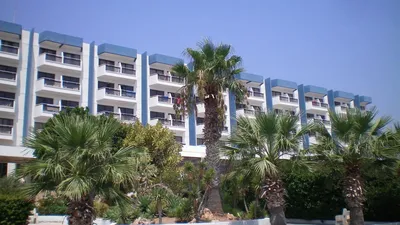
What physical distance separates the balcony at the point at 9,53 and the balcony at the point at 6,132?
22.9 ft

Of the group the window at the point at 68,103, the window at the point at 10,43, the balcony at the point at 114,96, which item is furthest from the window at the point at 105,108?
the window at the point at 10,43

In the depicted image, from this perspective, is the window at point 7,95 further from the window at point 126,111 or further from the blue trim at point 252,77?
the blue trim at point 252,77

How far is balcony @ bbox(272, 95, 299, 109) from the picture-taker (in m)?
60.6

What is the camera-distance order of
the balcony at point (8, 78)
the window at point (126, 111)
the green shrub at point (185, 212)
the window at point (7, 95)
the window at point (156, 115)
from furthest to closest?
the window at point (156, 115)
the window at point (126, 111)
the window at point (7, 95)
the balcony at point (8, 78)
the green shrub at point (185, 212)

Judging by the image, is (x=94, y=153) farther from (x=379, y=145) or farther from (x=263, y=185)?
(x=379, y=145)

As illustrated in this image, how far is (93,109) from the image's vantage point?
150ft

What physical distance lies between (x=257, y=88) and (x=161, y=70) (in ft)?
54.1

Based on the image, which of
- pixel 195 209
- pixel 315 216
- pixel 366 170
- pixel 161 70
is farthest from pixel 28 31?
pixel 366 170

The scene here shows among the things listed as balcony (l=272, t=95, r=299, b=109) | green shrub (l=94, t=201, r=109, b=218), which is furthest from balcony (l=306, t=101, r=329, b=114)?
green shrub (l=94, t=201, r=109, b=218)

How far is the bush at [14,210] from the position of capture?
566 inches

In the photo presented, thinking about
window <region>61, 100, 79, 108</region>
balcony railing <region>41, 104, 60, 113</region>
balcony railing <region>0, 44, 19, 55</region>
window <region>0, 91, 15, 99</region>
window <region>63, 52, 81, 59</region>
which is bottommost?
balcony railing <region>41, 104, 60, 113</region>

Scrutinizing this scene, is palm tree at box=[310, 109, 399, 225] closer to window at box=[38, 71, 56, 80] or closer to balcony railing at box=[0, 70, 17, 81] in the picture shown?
balcony railing at box=[0, 70, 17, 81]

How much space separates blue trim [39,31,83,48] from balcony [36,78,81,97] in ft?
14.2

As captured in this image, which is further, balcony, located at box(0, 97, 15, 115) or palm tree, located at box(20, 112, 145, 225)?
balcony, located at box(0, 97, 15, 115)
